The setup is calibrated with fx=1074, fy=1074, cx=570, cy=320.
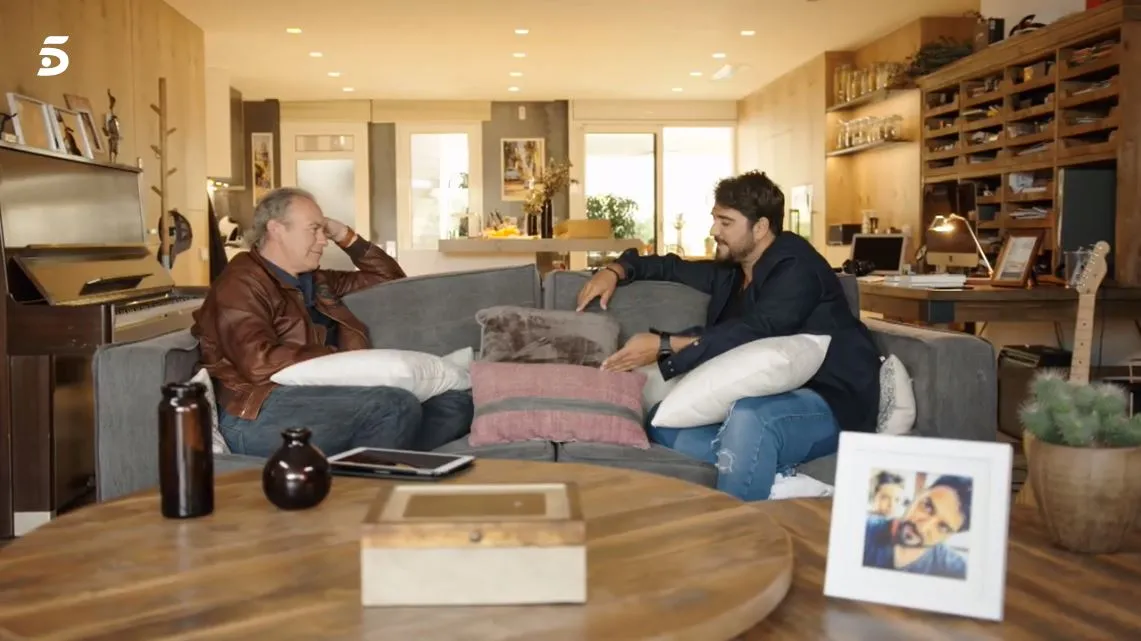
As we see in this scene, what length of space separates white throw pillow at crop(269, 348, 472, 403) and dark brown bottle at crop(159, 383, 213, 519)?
3.62 ft

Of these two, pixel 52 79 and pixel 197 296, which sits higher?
pixel 52 79

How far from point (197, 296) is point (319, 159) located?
24.1 ft

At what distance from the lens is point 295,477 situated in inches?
67.8

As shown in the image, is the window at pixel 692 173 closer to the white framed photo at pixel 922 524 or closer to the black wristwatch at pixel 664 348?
the black wristwatch at pixel 664 348

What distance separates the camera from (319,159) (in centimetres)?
1223

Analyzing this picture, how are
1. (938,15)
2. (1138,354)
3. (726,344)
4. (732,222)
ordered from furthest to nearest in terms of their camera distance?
(938,15)
(1138,354)
(732,222)
(726,344)

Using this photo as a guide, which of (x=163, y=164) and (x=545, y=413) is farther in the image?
(x=163, y=164)

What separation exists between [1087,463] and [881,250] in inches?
225

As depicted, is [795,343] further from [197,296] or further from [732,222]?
[197,296]

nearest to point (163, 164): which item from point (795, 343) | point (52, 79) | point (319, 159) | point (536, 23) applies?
point (52, 79)

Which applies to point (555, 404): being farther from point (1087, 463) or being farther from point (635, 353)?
point (1087, 463)

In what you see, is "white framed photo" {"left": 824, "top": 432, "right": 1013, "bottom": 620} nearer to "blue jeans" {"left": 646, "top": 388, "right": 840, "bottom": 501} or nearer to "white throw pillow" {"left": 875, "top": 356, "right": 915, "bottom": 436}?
"blue jeans" {"left": 646, "top": 388, "right": 840, "bottom": 501}

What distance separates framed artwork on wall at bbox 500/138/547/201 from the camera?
12391mm

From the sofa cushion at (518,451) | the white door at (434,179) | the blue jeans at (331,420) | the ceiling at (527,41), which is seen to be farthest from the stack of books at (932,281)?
the white door at (434,179)
